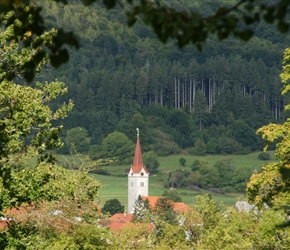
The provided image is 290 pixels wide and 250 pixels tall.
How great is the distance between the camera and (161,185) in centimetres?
16712

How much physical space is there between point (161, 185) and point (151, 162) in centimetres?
1454

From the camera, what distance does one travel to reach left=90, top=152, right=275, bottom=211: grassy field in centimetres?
14711

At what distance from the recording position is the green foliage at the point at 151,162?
17850cm

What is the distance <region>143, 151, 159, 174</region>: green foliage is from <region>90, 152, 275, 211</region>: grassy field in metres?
1.08

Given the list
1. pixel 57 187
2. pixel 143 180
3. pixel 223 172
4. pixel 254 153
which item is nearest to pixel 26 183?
pixel 57 187

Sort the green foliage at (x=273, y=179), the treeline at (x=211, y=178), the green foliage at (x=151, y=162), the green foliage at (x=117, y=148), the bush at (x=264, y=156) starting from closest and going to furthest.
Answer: the green foliage at (x=273, y=179), the treeline at (x=211, y=178), the bush at (x=264, y=156), the green foliage at (x=151, y=162), the green foliage at (x=117, y=148)

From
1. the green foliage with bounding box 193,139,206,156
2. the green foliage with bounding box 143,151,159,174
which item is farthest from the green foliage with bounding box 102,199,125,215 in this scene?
the green foliage with bounding box 193,139,206,156

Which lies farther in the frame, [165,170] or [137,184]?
[165,170]

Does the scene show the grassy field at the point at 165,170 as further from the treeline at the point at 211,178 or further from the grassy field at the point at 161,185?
the treeline at the point at 211,178

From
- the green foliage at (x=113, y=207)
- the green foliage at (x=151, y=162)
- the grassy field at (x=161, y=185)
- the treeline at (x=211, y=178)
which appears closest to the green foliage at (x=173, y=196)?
the grassy field at (x=161, y=185)

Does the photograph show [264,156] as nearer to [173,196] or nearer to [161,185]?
[161,185]

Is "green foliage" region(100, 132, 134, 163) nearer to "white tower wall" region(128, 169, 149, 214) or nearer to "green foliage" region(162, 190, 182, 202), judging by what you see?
"white tower wall" region(128, 169, 149, 214)

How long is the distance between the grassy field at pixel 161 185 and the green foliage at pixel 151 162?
108 cm

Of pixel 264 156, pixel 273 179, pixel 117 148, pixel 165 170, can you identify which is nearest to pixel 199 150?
pixel 117 148
